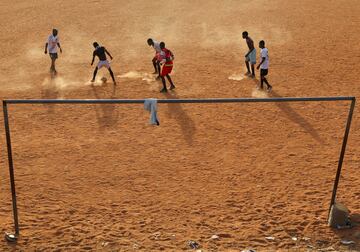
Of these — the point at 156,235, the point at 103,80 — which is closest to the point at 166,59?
the point at 103,80

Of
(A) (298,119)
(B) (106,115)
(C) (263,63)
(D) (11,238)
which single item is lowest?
(D) (11,238)

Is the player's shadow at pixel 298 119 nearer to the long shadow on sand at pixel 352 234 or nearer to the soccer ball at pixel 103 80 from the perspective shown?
the long shadow on sand at pixel 352 234

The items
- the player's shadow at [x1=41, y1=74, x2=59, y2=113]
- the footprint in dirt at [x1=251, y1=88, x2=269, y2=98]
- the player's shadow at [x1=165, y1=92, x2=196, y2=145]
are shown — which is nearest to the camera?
the player's shadow at [x1=165, y1=92, x2=196, y2=145]

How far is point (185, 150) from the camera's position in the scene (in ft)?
37.9

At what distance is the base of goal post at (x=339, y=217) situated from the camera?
8.41 m

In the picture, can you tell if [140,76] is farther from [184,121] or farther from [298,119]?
[298,119]

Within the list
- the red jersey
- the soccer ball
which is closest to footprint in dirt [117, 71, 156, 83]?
the soccer ball

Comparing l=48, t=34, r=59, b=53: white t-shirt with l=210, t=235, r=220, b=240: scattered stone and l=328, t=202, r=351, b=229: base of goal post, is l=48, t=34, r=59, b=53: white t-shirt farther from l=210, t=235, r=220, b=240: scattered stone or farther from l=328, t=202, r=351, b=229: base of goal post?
l=328, t=202, r=351, b=229: base of goal post

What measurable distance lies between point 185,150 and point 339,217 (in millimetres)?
4253

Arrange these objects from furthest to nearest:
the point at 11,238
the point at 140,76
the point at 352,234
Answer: the point at 140,76 → the point at 352,234 → the point at 11,238

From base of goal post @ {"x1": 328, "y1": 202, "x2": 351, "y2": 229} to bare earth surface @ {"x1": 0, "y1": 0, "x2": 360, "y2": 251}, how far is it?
0.13m

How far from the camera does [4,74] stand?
17.4 meters

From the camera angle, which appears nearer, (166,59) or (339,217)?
(339,217)

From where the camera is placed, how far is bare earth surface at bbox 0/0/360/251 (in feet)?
28.1
